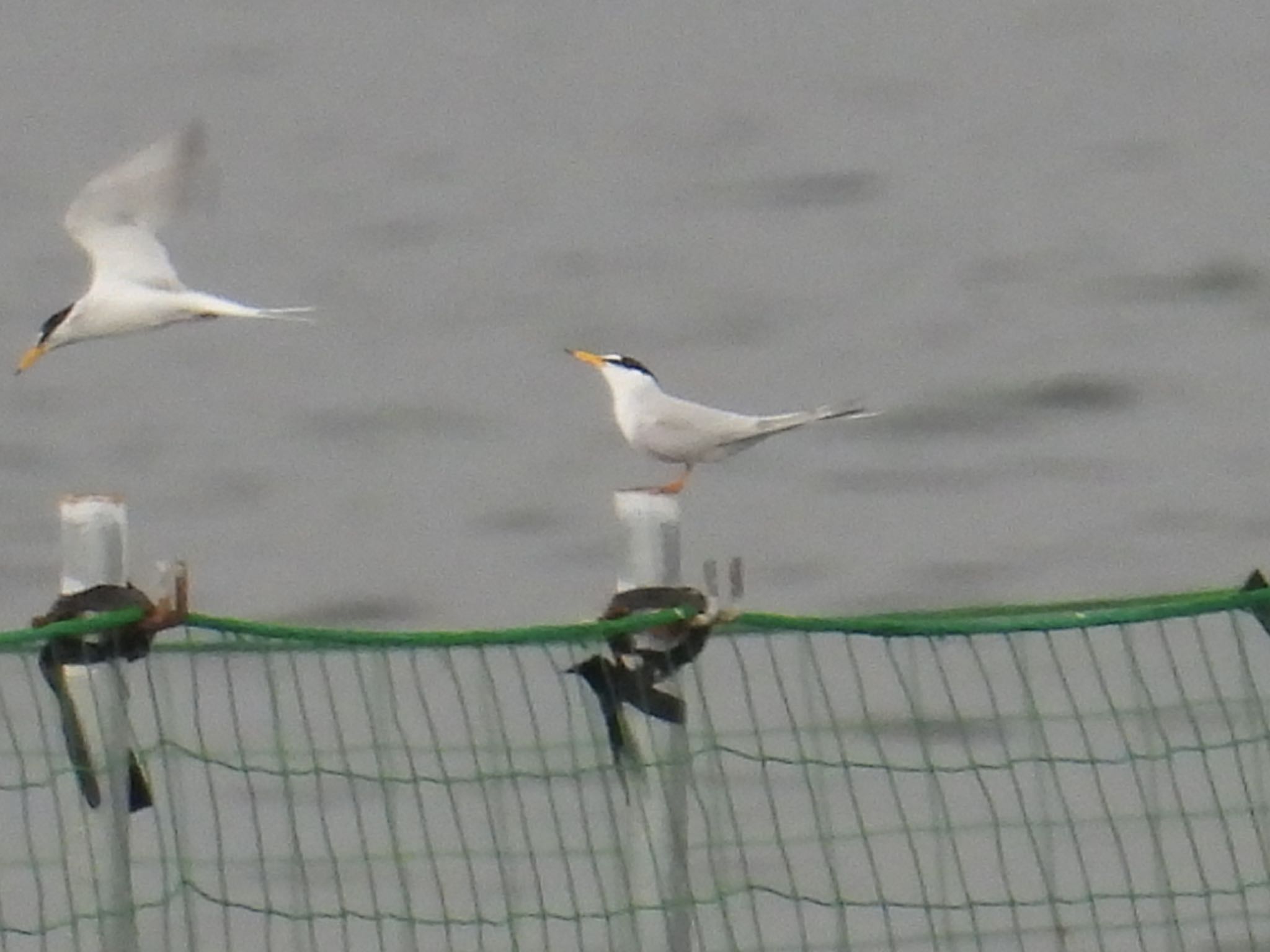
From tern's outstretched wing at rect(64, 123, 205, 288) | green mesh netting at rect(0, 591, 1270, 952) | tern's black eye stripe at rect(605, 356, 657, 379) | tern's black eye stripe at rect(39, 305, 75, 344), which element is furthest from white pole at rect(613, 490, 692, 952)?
tern's black eye stripe at rect(39, 305, 75, 344)

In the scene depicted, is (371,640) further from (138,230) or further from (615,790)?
(138,230)

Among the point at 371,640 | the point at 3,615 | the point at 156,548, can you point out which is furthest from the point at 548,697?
the point at 371,640

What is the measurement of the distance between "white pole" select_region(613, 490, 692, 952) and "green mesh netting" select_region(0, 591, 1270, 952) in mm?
46

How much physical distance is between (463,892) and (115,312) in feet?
5.79

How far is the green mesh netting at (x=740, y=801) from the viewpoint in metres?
5.23

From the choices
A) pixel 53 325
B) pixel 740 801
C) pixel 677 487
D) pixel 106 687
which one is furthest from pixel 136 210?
pixel 106 687

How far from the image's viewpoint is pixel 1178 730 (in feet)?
36.3

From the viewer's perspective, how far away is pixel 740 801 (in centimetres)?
1022

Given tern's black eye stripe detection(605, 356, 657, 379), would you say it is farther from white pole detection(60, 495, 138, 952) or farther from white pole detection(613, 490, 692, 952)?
white pole detection(60, 495, 138, 952)

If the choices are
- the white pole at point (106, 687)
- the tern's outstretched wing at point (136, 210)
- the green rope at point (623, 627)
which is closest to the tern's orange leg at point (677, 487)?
the green rope at point (623, 627)

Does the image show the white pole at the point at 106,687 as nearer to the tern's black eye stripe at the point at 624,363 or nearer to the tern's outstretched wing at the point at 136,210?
the tern's black eye stripe at the point at 624,363

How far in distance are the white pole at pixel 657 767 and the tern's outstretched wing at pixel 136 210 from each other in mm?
3975

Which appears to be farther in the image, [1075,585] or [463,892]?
[1075,585]

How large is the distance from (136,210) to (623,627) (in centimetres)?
437
